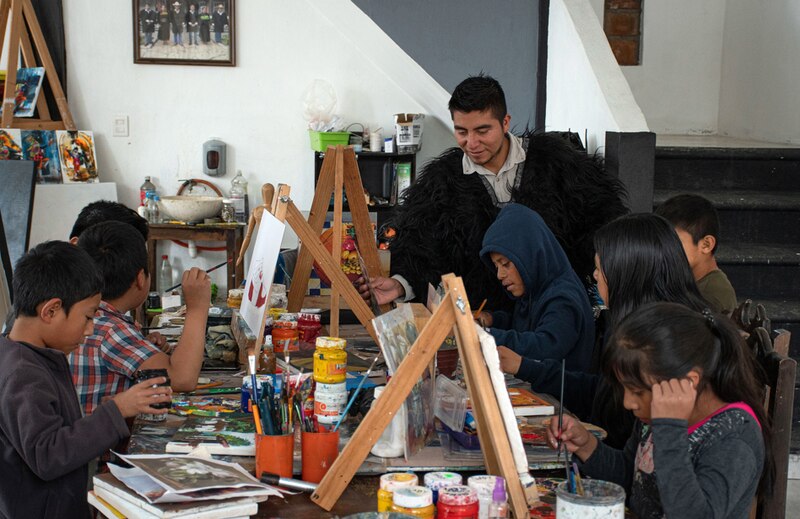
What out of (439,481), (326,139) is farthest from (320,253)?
(326,139)

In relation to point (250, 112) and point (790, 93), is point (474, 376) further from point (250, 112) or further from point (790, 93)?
point (250, 112)

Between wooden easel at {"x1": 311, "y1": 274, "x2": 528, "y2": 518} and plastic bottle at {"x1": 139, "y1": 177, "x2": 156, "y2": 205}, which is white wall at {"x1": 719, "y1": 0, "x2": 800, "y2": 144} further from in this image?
wooden easel at {"x1": 311, "y1": 274, "x2": 528, "y2": 518}

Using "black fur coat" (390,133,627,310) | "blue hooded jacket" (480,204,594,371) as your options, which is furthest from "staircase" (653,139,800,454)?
"blue hooded jacket" (480,204,594,371)

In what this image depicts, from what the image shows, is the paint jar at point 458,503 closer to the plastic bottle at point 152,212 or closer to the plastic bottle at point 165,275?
the plastic bottle at point 152,212

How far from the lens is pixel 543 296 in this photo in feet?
8.64

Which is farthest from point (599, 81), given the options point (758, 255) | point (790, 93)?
point (790, 93)

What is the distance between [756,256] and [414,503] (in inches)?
130

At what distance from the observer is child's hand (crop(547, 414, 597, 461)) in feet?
6.06

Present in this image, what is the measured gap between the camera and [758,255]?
4.33 metres

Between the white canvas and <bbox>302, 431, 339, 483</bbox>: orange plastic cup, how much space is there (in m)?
0.77

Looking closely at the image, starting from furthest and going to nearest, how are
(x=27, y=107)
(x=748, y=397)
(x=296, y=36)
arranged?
1. (x=296, y=36)
2. (x=27, y=107)
3. (x=748, y=397)

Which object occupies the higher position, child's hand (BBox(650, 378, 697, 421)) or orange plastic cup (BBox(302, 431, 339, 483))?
child's hand (BBox(650, 378, 697, 421))

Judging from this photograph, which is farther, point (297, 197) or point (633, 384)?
point (297, 197)

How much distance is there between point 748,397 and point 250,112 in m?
5.18
